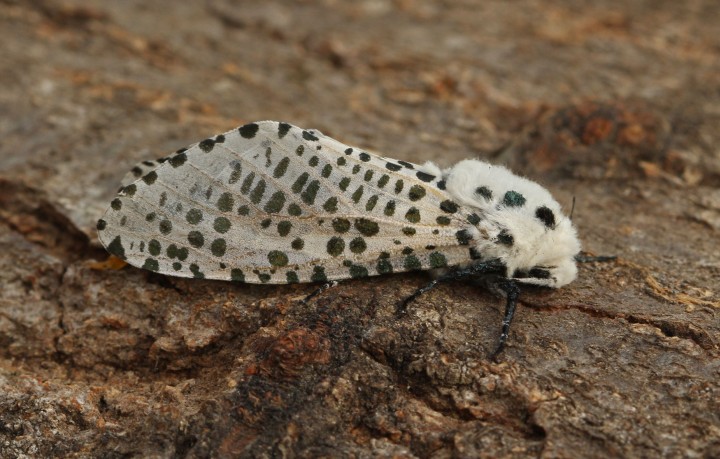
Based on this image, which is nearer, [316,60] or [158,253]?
[158,253]

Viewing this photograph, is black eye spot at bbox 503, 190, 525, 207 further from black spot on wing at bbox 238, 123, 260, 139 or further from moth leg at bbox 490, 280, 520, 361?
black spot on wing at bbox 238, 123, 260, 139

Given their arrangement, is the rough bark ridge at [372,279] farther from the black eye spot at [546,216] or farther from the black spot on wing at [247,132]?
the black spot on wing at [247,132]

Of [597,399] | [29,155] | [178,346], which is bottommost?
[178,346]

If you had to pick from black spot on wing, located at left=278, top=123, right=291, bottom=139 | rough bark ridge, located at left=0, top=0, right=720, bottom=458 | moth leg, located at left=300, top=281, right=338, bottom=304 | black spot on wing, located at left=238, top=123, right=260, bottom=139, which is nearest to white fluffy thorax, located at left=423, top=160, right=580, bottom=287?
rough bark ridge, located at left=0, top=0, right=720, bottom=458

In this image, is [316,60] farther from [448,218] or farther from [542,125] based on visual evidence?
[448,218]

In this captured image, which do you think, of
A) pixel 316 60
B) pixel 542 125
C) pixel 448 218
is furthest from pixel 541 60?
pixel 448 218

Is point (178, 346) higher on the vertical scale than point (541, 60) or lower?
lower

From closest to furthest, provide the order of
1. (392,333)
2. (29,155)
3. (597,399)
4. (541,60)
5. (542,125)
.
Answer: (597,399), (392,333), (29,155), (542,125), (541,60)

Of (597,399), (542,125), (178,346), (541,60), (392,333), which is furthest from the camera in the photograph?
(541,60)
